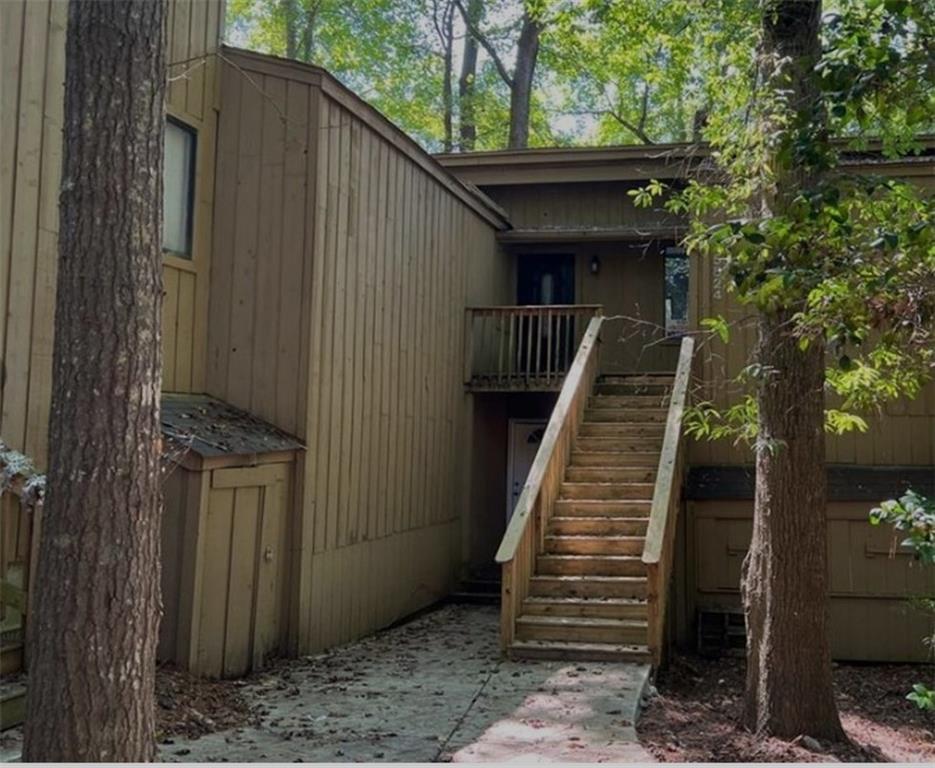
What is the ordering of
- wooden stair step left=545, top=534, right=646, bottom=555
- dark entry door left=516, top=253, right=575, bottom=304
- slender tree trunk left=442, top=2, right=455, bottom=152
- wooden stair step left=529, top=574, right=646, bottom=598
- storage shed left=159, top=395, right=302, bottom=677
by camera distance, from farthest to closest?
slender tree trunk left=442, top=2, right=455, bottom=152
dark entry door left=516, top=253, right=575, bottom=304
wooden stair step left=545, top=534, right=646, bottom=555
wooden stair step left=529, top=574, right=646, bottom=598
storage shed left=159, top=395, right=302, bottom=677

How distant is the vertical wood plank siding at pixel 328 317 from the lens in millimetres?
7828

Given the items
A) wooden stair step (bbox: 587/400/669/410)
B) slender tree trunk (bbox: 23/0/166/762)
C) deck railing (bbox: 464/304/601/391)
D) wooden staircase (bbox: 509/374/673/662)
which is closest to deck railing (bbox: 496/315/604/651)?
wooden staircase (bbox: 509/374/673/662)

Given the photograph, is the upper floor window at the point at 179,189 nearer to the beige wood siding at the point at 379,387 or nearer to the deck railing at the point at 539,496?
the beige wood siding at the point at 379,387

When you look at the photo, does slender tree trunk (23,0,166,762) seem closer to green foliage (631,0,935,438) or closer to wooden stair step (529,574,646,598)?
green foliage (631,0,935,438)

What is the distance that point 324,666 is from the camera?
287 inches

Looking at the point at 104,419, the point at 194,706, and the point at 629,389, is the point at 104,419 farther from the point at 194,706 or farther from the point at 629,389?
the point at 629,389

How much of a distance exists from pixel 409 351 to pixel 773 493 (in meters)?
5.02

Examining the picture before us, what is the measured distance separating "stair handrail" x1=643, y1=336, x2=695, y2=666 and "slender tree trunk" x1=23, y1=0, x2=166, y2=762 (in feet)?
15.4

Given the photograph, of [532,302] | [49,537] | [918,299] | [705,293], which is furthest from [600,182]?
[49,537]

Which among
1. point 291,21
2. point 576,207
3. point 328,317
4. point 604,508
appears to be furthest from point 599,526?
point 291,21

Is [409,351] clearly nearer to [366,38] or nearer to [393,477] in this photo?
[393,477]

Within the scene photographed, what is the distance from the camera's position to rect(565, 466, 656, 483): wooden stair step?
360 inches

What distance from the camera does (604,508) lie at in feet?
28.5

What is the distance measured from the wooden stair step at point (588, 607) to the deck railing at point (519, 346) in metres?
4.20
